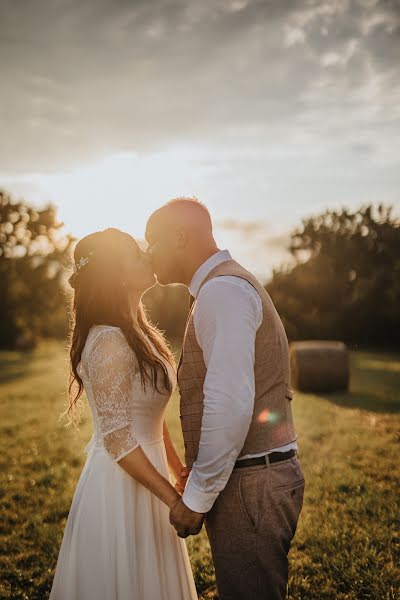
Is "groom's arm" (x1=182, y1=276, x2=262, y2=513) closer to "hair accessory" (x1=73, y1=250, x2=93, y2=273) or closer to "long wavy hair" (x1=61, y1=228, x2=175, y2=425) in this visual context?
"long wavy hair" (x1=61, y1=228, x2=175, y2=425)

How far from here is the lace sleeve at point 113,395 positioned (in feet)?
10.4

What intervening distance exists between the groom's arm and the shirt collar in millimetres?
286

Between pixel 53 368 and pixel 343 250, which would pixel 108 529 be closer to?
pixel 53 368

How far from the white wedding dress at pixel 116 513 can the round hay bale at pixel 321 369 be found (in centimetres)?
1483

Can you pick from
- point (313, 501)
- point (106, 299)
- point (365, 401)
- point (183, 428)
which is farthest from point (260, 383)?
point (365, 401)

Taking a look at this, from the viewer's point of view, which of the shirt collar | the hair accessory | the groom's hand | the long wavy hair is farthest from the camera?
the hair accessory

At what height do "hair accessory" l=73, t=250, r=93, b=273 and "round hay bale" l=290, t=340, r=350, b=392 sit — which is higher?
"hair accessory" l=73, t=250, r=93, b=273

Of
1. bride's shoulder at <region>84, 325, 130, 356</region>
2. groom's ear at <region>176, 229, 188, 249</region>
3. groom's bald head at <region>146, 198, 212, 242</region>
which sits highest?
groom's bald head at <region>146, 198, 212, 242</region>

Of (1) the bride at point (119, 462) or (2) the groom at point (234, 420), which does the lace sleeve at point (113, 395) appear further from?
(2) the groom at point (234, 420)

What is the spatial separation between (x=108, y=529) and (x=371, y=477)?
6.26 metres

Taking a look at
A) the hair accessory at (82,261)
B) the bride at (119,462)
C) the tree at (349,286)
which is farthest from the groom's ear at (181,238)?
the tree at (349,286)

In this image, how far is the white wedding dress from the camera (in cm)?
321

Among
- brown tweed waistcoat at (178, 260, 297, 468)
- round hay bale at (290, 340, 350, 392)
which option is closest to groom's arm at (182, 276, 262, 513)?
brown tweed waistcoat at (178, 260, 297, 468)

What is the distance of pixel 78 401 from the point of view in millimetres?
→ 4352
